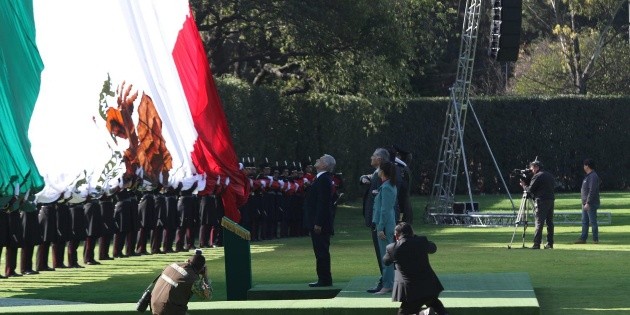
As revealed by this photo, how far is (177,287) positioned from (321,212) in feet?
16.7

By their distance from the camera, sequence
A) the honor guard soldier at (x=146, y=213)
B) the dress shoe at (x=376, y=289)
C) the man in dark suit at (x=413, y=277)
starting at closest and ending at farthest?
the man in dark suit at (x=413, y=277)
the dress shoe at (x=376, y=289)
the honor guard soldier at (x=146, y=213)

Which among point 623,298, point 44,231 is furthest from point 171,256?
point 623,298

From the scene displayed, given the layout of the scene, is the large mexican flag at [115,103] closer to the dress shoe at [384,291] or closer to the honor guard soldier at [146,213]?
the dress shoe at [384,291]

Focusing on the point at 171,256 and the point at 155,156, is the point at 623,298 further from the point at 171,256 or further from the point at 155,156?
the point at 171,256

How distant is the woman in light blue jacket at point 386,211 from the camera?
707 inches

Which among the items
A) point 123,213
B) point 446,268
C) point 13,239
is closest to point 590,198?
point 446,268

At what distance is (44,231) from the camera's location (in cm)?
2278

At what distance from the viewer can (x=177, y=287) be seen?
563 inches

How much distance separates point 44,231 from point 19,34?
6.54 metres

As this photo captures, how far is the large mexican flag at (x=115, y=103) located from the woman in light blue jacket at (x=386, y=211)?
2718 mm

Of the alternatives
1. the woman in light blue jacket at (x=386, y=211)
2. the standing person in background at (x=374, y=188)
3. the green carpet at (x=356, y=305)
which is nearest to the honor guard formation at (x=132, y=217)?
the green carpet at (x=356, y=305)

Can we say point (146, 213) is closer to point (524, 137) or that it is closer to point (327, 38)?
point (327, 38)

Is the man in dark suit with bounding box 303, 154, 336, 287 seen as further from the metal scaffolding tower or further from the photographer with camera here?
the metal scaffolding tower

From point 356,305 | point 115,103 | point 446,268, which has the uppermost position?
point 115,103
